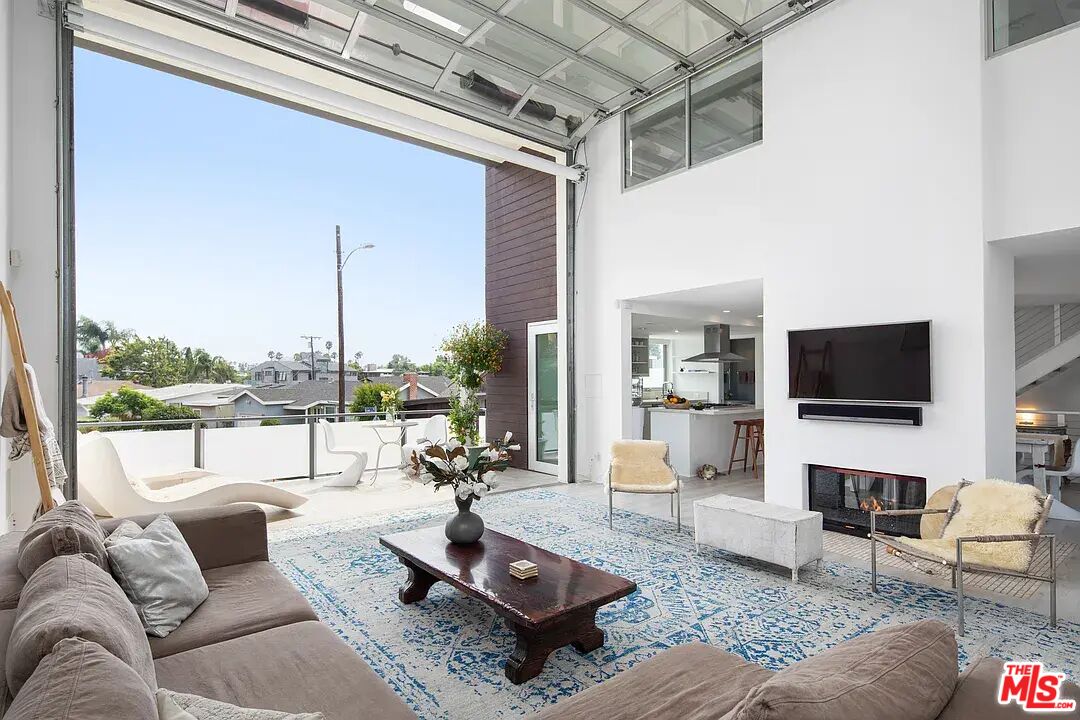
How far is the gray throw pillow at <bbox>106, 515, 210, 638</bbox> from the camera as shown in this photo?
7.17 ft

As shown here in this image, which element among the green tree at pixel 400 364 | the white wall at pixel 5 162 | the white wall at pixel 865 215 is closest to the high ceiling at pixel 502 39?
the white wall at pixel 865 215

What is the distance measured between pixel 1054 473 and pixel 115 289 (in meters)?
13.7

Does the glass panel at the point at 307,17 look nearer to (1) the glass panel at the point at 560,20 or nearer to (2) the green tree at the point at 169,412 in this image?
(1) the glass panel at the point at 560,20

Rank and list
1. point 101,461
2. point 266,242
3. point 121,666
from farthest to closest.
Answer: point 266,242 < point 101,461 < point 121,666

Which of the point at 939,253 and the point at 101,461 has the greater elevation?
the point at 939,253

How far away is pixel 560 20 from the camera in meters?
5.41

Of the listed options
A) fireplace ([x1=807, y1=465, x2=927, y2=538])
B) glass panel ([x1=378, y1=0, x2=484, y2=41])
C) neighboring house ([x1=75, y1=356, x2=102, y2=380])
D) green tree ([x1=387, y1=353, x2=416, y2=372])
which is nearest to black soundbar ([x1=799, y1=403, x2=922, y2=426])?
fireplace ([x1=807, y1=465, x2=927, y2=538])

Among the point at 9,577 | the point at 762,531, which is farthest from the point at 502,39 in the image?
the point at 9,577

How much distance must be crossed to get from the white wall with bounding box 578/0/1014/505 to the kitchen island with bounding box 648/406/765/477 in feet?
6.60

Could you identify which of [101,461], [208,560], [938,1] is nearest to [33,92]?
[101,461]

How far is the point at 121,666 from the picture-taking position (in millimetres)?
1110

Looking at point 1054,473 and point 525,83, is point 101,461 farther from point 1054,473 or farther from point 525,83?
point 1054,473

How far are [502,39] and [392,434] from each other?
5193 millimetres

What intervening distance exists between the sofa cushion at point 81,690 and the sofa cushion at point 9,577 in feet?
3.41
